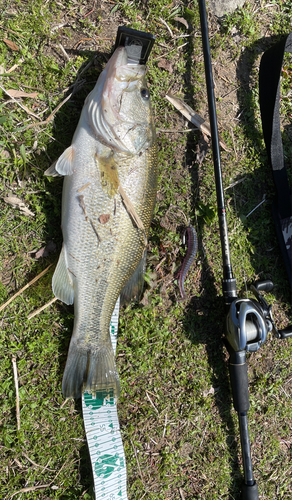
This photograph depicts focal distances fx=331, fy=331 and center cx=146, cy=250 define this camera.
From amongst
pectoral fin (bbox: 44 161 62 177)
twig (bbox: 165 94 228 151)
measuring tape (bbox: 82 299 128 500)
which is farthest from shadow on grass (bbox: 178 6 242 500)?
pectoral fin (bbox: 44 161 62 177)

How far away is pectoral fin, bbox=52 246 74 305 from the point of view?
89.4 inches

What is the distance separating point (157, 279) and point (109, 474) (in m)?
1.48

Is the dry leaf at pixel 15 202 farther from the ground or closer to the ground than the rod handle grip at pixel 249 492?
farther from the ground

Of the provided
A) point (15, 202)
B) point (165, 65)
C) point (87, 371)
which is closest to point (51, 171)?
point (15, 202)

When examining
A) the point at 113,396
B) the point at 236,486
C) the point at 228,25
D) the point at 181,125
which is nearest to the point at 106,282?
the point at 113,396

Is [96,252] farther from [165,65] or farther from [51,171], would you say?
[165,65]

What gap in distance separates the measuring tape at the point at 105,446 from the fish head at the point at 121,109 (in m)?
1.77

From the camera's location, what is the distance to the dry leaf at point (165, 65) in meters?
2.90

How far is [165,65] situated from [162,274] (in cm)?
184

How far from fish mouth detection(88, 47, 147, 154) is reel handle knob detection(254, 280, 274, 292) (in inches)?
65.4

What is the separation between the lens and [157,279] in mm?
2801

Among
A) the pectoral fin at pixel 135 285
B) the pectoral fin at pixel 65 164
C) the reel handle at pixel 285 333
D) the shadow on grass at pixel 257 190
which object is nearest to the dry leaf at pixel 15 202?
the pectoral fin at pixel 65 164

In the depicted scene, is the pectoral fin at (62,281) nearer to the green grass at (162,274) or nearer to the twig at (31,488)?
the green grass at (162,274)

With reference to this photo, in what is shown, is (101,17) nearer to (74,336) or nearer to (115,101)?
(115,101)
